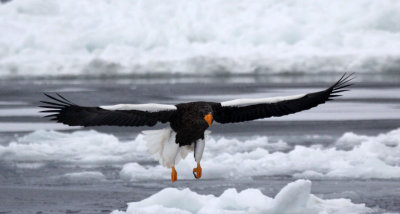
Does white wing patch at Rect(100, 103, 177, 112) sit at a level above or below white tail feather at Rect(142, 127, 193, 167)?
above

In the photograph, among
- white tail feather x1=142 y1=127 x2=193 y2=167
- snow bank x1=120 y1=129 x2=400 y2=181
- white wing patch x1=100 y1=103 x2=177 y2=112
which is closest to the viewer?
white wing patch x1=100 y1=103 x2=177 y2=112

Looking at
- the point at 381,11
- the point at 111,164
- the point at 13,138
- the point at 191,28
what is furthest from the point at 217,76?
the point at 111,164

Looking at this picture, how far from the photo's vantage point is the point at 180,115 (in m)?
6.45

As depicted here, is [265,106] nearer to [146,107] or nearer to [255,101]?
[255,101]

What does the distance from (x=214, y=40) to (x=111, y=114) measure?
1834cm

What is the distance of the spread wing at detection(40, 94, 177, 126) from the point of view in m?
6.14

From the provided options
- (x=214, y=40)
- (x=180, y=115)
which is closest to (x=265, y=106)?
(x=180, y=115)

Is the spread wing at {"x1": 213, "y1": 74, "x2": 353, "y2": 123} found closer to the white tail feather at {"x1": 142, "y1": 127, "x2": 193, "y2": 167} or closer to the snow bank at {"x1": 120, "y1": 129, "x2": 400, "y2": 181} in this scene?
the white tail feather at {"x1": 142, "y1": 127, "x2": 193, "y2": 167}

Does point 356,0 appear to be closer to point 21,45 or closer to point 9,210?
point 21,45

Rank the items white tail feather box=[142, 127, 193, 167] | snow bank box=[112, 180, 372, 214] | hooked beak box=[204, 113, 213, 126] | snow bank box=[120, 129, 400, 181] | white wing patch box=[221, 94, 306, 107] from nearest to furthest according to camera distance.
→ snow bank box=[112, 180, 372, 214], hooked beak box=[204, 113, 213, 126], white wing patch box=[221, 94, 306, 107], white tail feather box=[142, 127, 193, 167], snow bank box=[120, 129, 400, 181]

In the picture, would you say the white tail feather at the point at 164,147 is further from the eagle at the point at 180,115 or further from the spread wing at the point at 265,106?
the spread wing at the point at 265,106

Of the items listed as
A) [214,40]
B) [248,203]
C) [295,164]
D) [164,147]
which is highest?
[214,40]

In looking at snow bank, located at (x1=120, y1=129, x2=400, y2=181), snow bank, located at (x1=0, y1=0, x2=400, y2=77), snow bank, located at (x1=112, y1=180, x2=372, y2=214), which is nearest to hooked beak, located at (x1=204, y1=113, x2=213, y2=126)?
snow bank, located at (x1=112, y1=180, x2=372, y2=214)

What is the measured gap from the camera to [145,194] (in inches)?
263
